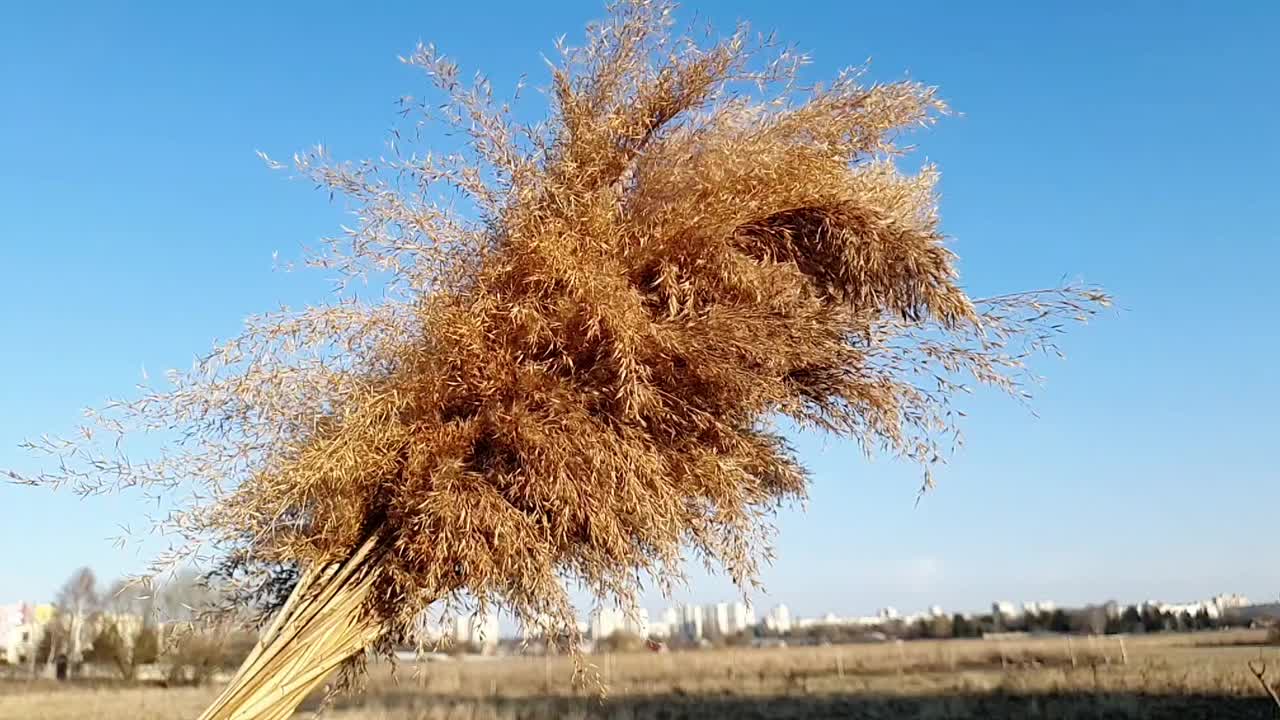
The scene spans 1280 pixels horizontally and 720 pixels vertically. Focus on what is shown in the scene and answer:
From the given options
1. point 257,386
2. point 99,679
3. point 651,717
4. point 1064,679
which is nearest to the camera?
point 257,386

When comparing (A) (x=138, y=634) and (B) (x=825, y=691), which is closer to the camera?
(A) (x=138, y=634)

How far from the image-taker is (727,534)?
145 inches

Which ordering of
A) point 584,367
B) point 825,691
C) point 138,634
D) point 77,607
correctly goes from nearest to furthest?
point 584,367 < point 138,634 < point 825,691 < point 77,607

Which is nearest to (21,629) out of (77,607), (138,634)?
(77,607)

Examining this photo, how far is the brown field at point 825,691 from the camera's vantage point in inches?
1019

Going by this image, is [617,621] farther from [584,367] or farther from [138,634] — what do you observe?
[138,634]

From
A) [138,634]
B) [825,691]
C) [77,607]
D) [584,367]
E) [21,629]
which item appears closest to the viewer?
[584,367]

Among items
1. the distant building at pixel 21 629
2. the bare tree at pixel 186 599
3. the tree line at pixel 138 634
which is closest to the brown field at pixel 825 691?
the tree line at pixel 138 634

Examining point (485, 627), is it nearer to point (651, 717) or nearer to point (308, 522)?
point (308, 522)

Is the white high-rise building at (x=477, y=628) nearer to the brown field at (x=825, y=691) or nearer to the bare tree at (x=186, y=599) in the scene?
the bare tree at (x=186, y=599)

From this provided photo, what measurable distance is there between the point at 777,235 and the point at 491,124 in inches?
40.9

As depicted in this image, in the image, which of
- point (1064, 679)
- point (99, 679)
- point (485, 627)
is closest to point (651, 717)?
point (1064, 679)

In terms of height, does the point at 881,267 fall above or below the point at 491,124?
below

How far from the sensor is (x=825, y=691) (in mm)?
33312
